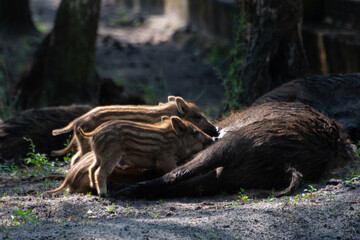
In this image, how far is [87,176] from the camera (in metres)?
4.64

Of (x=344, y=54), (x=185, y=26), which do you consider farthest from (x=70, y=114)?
(x=185, y=26)

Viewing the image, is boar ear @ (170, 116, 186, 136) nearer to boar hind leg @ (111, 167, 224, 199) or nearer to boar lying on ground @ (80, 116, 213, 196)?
boar lying on ground @ (80, 116, 213, 196)

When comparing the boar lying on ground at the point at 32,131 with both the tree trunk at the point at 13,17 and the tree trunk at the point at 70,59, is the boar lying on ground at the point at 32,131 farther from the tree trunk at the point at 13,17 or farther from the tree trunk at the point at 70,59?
the tree trunk at the point at 13,17

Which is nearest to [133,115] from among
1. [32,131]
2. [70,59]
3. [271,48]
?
[32,131]

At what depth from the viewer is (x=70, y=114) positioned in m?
6.37

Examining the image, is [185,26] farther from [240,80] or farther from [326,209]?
[326,209]

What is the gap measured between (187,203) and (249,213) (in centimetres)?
69

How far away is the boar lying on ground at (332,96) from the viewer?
19.1 ft

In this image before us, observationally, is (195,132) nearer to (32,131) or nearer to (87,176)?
(87,176)

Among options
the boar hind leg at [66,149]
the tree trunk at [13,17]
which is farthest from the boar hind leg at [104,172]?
the tree trunk at [13,17]

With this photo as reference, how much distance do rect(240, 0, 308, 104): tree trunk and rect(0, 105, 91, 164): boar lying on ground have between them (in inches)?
83.5

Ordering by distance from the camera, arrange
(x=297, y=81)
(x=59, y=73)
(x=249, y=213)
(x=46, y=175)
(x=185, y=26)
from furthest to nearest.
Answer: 1. (x=185, y=26)
2. (x=59, y=73)
3. (x=297, y=81)
4. (x=46, y=175)
5. (x=249, y=213)

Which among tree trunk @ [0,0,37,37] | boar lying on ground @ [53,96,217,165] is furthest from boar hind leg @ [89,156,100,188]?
tree trunk @ [0,0,37,37]

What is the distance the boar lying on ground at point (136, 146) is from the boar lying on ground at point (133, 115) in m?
0.35
